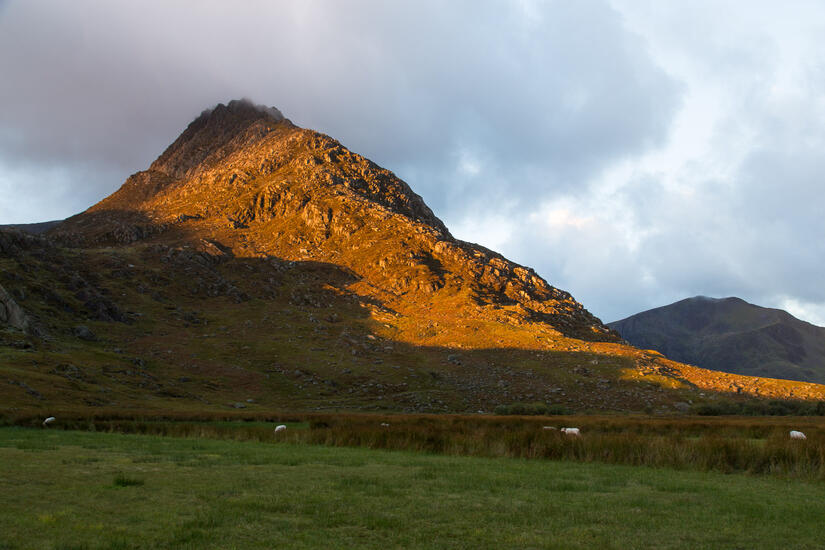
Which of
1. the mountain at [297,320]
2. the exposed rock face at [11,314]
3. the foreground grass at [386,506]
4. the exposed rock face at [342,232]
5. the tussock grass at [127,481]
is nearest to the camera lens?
the foreground grass at [386,506]

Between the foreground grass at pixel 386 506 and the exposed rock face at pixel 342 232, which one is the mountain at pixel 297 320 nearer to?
the exposed rock face at pixel 342 232

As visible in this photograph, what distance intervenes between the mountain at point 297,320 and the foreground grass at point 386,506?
38960 millimetres

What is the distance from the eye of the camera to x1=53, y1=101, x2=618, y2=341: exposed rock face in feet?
449

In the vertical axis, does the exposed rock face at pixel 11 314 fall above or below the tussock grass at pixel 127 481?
above

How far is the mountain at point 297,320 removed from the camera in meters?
76.6

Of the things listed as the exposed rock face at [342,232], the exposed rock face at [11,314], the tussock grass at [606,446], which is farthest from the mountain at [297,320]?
the tussock grass at [606,446]

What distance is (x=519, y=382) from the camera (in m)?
87.7

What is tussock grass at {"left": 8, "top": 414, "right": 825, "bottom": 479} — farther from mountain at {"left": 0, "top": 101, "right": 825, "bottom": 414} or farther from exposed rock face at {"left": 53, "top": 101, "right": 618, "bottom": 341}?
exposed rock face at {"left": 53, "top": 101, "right": 618, "bottom": 341}

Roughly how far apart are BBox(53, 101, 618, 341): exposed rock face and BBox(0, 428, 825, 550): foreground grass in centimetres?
10635

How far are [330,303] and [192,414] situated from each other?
80.4m

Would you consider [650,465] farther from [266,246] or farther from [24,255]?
[266,246]

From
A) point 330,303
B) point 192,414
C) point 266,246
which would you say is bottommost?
point 192,414

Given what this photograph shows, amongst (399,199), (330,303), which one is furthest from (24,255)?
(399,199)

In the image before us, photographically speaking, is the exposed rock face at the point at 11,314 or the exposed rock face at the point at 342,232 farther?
the exposed rock face at the point at 342,232
